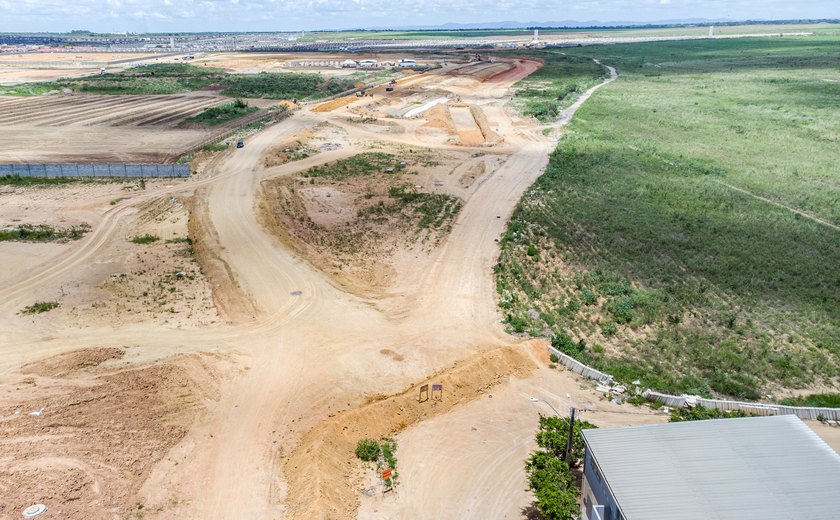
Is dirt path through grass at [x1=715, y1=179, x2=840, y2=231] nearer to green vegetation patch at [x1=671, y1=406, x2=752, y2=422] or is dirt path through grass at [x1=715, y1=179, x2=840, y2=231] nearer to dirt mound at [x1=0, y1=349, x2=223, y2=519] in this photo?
green vegetation patch at [x1=671, y1=406, x2=752, y2=422]

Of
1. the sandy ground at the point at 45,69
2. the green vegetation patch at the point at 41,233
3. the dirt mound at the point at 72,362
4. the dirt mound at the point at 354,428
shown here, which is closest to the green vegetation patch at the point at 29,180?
the green vegetation patch at the point at 41,233

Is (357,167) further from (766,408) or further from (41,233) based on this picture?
(766,408)

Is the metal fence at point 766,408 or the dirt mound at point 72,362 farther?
the dirt mound at point 72,362

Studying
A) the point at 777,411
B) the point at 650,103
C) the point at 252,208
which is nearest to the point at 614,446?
the point at 777,411

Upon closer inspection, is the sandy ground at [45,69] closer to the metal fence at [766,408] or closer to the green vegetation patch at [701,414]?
the green vegetation patch at [701,414]

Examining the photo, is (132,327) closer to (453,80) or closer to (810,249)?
(810,249)

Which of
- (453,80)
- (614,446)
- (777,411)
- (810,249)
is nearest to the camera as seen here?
(614,446)

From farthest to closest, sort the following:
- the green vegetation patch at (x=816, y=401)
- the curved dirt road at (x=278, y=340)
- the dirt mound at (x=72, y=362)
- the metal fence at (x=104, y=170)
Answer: the metal fence at (x=104, y=170), the dirt mound at (x=72, y=362), the green vegetation patch at (x=816, y=401), the curved dirt road at (x=278, y=340)

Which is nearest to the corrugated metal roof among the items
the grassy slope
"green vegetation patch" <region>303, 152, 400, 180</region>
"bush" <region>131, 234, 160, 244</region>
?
the grassy slope
